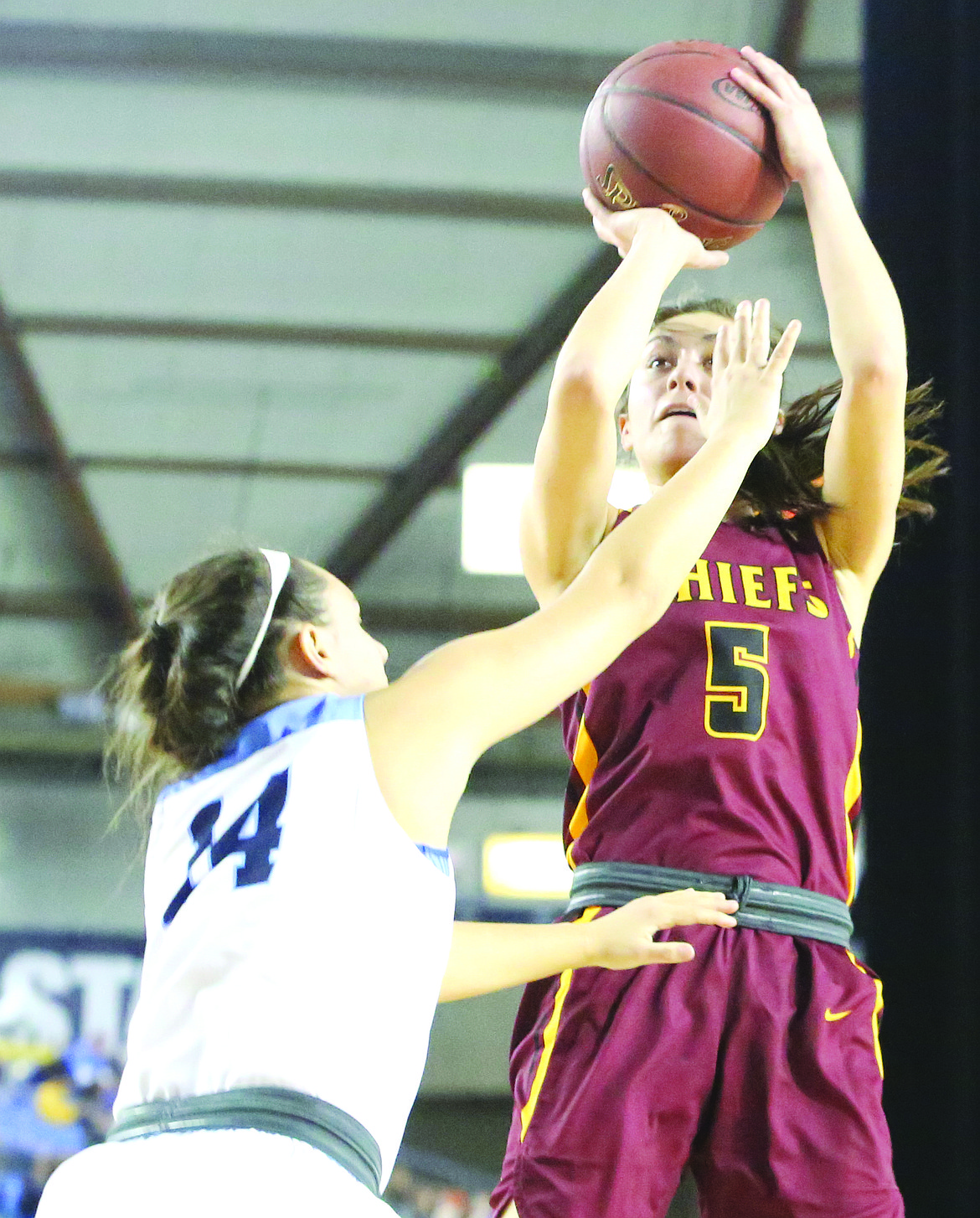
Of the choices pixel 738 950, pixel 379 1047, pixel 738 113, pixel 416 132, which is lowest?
pixel 379 1047

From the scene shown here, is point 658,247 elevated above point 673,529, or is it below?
above

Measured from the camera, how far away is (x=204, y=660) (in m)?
1.63

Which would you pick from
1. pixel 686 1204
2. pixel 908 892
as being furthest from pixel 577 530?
pixel 686 1204

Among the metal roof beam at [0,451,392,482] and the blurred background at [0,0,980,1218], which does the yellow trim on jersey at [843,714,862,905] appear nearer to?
the blurred background at [0,0,980,1218]

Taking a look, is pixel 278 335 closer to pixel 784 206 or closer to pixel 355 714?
pixel 784 206

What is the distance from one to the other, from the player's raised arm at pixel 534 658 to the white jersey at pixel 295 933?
0.04m

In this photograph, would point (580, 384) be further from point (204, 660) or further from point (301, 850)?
point (301, 850)

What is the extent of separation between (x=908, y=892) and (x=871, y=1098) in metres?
2.48

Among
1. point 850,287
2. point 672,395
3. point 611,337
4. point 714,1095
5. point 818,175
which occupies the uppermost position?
point 818,175

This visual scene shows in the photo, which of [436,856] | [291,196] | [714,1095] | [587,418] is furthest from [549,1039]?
[291,196]

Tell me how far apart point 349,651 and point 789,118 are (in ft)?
3.82

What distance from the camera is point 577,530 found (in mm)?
2266

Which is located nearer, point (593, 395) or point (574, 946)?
point (574, 946)

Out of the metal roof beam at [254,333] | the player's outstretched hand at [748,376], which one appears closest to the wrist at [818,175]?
the player's outstretched hand at [748,376]
